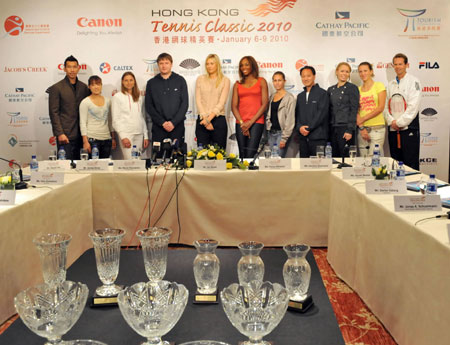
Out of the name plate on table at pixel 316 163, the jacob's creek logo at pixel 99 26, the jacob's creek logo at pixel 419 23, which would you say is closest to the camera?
the name plate on table at pixel 316 163

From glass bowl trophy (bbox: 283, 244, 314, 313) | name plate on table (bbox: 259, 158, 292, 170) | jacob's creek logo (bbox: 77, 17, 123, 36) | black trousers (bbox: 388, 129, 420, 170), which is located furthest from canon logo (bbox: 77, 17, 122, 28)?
glass bowl trophy (bbox: 283, 244, 314, 313)

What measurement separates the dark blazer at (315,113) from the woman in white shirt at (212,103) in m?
Result: 0.84

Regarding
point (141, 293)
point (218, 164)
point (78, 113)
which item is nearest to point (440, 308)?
point (141, 293)

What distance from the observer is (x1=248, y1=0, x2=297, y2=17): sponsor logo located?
582 cm

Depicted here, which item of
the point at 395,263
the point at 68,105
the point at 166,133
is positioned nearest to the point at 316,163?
the point at 395,263

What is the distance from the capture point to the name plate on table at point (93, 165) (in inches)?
144

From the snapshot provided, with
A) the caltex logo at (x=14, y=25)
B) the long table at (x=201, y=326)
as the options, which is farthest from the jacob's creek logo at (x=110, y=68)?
the long table at (x=201, y=326)

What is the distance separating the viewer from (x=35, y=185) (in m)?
3.11

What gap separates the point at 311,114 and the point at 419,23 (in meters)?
1.75

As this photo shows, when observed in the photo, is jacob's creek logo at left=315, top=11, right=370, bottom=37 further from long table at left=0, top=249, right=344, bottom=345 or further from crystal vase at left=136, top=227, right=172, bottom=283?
crystal vase at left=136, top=227, right=172, bottom=283

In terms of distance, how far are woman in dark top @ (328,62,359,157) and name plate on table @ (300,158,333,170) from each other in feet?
5.92

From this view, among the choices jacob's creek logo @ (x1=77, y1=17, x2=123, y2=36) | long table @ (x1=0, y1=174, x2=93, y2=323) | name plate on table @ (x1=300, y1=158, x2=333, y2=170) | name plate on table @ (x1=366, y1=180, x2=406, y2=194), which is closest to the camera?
long table @ (x1=0, y1=174, x2=93, y2=323)

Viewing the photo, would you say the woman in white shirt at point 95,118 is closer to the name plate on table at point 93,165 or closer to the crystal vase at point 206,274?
the name plate on table at point 93,165

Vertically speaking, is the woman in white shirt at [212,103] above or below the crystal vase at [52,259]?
above
